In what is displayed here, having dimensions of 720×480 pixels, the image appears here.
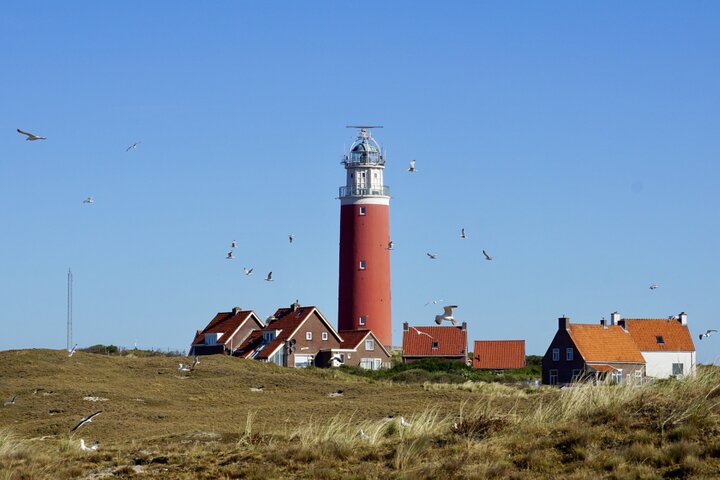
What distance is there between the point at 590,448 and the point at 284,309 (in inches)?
2605

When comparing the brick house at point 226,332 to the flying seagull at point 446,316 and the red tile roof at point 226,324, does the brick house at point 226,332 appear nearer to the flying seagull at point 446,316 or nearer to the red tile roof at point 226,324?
the red tile roof at point 226,324

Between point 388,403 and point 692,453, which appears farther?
point 388,403

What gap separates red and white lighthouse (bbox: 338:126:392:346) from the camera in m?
78.9

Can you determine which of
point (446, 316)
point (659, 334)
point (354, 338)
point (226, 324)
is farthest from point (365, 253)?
point (446, 316)

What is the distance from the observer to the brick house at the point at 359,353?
77.1m

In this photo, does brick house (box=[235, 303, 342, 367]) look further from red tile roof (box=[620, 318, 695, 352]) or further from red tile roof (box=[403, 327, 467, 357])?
red tile roof (box=[620, 318, 695, 352])

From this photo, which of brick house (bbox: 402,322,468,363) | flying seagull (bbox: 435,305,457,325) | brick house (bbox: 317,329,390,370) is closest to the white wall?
brick house (bbox: 402,322,468,363)

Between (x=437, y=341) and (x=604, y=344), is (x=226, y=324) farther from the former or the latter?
(x=604, y=344)

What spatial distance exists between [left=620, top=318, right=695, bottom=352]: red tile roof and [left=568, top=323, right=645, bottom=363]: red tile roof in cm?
234

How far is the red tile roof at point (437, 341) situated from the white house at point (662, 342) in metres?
10.7

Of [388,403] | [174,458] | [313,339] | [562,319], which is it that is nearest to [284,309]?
[313,339]

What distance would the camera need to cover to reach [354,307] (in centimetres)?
7944

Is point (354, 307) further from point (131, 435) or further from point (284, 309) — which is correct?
point (131, 435)

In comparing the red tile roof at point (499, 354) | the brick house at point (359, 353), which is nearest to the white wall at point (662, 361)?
the red tile roof at point (499, 354)
